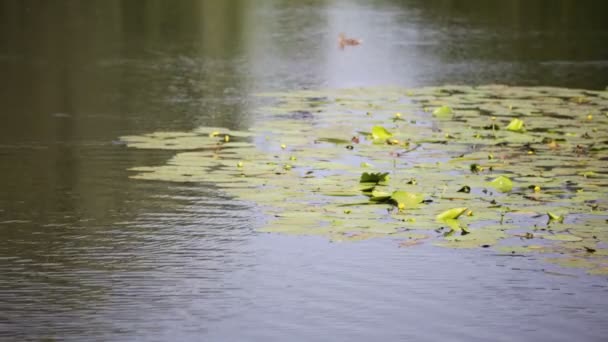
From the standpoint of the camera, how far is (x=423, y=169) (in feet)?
32.4

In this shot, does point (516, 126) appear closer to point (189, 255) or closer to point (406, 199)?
point (406, 199)

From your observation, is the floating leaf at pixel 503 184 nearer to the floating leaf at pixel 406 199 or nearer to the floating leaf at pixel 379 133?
the floating leaf at pixel 406 199

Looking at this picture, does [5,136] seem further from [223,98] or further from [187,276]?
[187,276]

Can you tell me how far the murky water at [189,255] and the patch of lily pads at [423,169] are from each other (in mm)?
249

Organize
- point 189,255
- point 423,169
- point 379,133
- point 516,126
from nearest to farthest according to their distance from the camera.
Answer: point 189,255 < point 423,169 < point 379,133 < point 516,126

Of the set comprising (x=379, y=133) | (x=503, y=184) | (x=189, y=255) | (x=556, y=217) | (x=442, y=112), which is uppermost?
(x=442, y=112)

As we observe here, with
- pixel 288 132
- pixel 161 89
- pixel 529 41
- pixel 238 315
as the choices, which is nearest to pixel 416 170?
pixel 288 132

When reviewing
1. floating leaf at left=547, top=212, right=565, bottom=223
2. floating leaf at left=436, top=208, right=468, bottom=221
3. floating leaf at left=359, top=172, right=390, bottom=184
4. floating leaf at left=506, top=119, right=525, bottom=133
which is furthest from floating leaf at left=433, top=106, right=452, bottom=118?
floating leaf at left=436, top=208, right=468, bottom=221

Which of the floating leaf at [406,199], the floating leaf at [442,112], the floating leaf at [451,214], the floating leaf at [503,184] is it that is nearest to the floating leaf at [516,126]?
the floating leaf at [442,112]

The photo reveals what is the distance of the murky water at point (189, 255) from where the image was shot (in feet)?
20.8

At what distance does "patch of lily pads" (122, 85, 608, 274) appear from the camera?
316 inches

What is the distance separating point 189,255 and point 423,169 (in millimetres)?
2931

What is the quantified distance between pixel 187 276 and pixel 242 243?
2.84 ft

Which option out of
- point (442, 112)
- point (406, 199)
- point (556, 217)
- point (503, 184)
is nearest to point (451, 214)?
point (406, 199)
